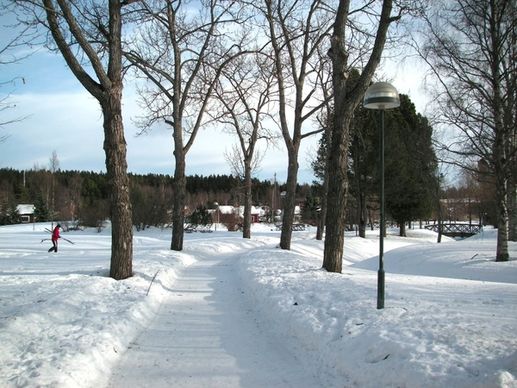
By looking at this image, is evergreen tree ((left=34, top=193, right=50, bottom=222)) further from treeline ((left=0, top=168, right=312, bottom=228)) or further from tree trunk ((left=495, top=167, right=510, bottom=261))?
tree trunk ((left=495, top=167, right=510, bottom=261))

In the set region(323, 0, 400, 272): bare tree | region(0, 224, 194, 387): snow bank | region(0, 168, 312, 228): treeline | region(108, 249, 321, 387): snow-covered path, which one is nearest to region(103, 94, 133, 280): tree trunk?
region(0, 224, 194, 387): snow bank

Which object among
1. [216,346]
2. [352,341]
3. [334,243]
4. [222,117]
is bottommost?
[216,346]

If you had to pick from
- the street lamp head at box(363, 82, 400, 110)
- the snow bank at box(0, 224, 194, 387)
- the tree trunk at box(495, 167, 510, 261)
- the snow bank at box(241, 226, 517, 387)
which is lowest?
the snow bank at box(0, 224, 194, 387)

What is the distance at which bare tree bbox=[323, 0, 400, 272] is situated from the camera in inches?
409

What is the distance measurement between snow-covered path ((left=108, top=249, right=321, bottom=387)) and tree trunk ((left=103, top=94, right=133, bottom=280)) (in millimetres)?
2135

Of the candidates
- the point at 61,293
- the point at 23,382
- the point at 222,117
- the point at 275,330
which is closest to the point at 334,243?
the point at 275,330

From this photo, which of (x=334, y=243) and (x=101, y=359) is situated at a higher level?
(x=334, y=243)

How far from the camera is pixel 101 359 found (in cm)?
525

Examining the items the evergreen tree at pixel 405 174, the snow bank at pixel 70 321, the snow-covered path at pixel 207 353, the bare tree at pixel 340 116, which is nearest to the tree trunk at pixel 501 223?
the bare tree at pixel 340 116

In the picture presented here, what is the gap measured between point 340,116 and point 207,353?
6780 mm

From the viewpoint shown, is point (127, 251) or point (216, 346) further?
point (127, 251)

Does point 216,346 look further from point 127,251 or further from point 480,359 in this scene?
point 127,251

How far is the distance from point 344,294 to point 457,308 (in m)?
1.82

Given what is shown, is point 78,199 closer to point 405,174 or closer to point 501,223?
point 405,174
